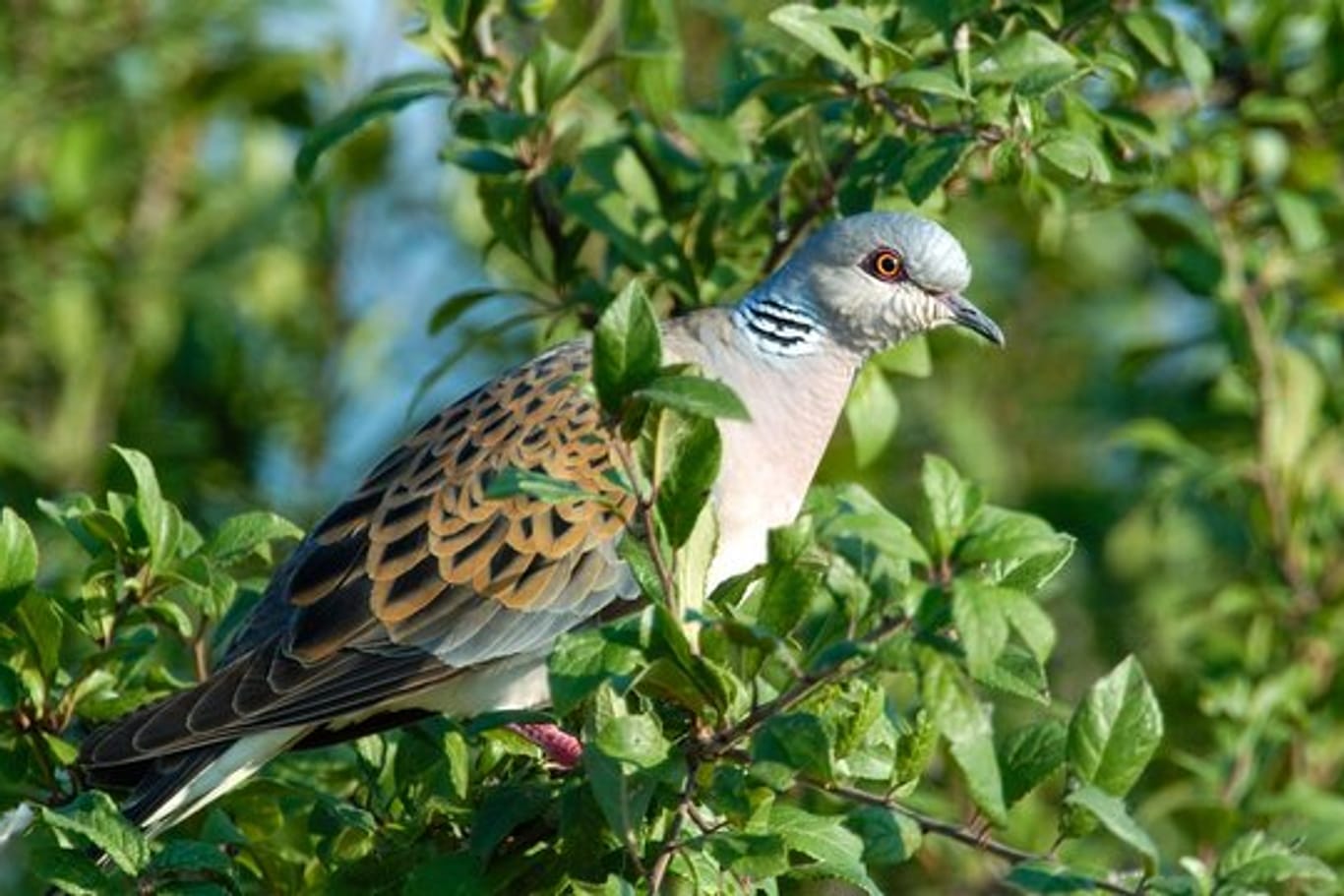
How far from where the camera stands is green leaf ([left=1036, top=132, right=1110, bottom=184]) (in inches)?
149

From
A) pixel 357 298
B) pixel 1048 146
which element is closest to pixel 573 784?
pixel 1048 146

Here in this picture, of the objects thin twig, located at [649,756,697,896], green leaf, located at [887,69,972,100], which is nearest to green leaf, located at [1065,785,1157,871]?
thin twig, located at [649,756,697,896]

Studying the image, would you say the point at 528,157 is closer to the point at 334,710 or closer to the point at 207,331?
the point at 334,710

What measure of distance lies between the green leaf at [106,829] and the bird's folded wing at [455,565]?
0.75 m

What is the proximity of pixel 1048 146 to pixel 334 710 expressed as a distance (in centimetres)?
139

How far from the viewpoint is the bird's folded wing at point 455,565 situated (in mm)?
4156

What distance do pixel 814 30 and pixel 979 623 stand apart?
1477 millimetres

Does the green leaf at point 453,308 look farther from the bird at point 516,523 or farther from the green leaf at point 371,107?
the green leaf at point 371,107

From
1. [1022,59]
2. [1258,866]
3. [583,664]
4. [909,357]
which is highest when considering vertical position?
[1022,59]

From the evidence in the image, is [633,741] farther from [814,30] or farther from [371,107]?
[371,107]

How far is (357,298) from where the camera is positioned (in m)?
7.18

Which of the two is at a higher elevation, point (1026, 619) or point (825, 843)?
point (1026, 619)

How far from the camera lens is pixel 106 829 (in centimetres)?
328

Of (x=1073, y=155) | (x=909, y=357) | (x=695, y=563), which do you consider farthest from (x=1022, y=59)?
(x=695, y=563)
